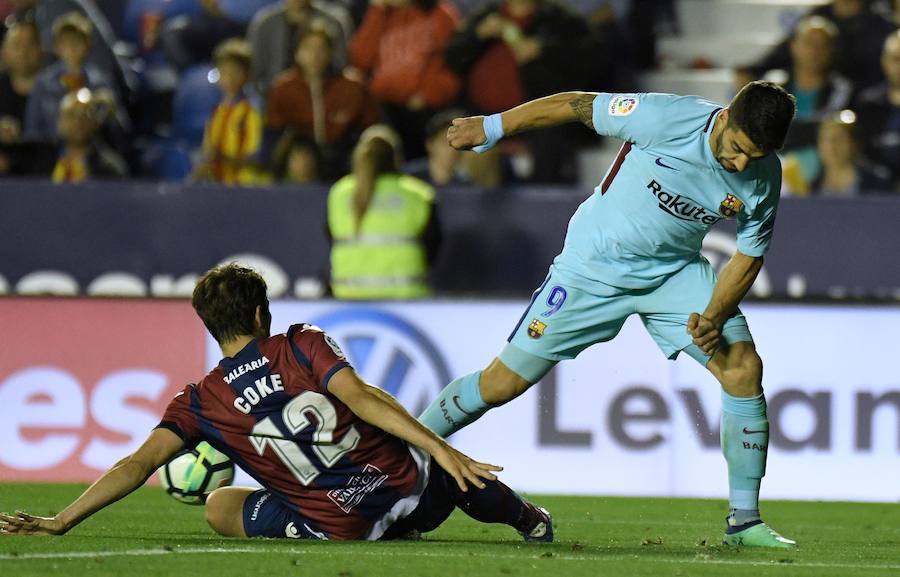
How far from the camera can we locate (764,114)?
6.14m

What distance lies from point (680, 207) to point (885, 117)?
232 inches

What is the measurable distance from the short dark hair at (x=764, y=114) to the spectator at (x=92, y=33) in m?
7.94

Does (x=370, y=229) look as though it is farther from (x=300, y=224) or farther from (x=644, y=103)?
(x=644, y=103)

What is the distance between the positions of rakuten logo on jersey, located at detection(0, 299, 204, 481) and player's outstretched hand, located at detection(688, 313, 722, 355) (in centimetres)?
425

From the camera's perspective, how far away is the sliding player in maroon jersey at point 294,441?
6.07 meters

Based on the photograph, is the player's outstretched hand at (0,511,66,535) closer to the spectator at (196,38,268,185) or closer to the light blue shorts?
the light blue shorts

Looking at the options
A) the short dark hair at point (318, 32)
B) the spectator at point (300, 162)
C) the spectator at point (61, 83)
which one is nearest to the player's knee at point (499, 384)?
the spectator at point (300, 162)

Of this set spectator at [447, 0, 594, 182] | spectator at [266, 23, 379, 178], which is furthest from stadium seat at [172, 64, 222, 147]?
spectator at [447, 0, 594, 182]

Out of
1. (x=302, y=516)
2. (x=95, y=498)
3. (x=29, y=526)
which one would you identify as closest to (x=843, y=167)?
(x=302, y=516)

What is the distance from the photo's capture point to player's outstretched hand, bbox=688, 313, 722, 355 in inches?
266

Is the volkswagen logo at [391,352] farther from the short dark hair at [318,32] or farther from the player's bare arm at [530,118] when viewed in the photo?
the player's bare arm at [530,118]

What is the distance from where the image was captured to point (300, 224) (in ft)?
38.3

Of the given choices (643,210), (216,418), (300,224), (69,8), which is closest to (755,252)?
(643,210)

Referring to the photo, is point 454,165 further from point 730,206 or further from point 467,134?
point 730,206
